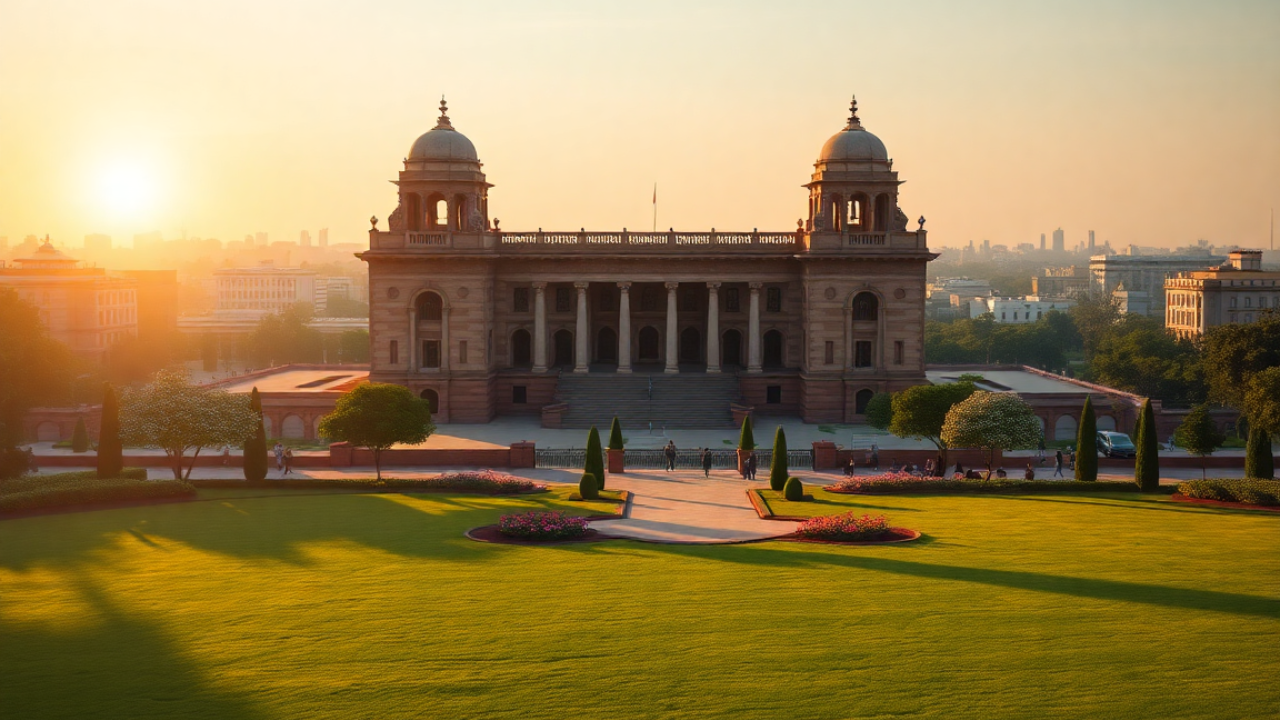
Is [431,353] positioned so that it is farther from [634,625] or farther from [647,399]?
[634,625]

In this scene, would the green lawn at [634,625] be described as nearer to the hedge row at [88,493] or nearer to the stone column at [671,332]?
the hedge row at [88,493]

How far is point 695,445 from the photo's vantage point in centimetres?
6319

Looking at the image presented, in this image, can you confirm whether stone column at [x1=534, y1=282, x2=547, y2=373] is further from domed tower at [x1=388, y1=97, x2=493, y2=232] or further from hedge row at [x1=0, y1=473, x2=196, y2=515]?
hedge row at [x1=0, y1=473, x2=196, y2=515]

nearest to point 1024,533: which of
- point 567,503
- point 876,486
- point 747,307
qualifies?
point 876,486

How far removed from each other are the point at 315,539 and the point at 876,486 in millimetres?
22951

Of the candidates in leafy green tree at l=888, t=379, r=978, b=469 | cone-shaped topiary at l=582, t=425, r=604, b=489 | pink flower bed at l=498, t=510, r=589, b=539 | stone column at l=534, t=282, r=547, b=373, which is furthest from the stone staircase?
pink flower bed at l=498, t=510, r=589, b=539

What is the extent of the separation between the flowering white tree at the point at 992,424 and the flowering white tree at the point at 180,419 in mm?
29679

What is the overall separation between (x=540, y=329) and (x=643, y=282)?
24.6 ft

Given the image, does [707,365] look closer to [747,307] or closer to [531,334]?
[747,307]

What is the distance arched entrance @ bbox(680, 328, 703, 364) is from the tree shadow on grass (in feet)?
190

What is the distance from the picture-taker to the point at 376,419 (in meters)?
51.5

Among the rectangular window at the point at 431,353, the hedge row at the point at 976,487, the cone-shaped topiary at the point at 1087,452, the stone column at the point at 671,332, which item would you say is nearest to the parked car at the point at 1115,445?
the cone-shaped topiary at the point at 1087,452

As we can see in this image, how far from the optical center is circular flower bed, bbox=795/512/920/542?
3550 centimetres

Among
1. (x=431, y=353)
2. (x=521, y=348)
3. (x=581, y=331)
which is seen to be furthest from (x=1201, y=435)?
(x=431, y=353)
